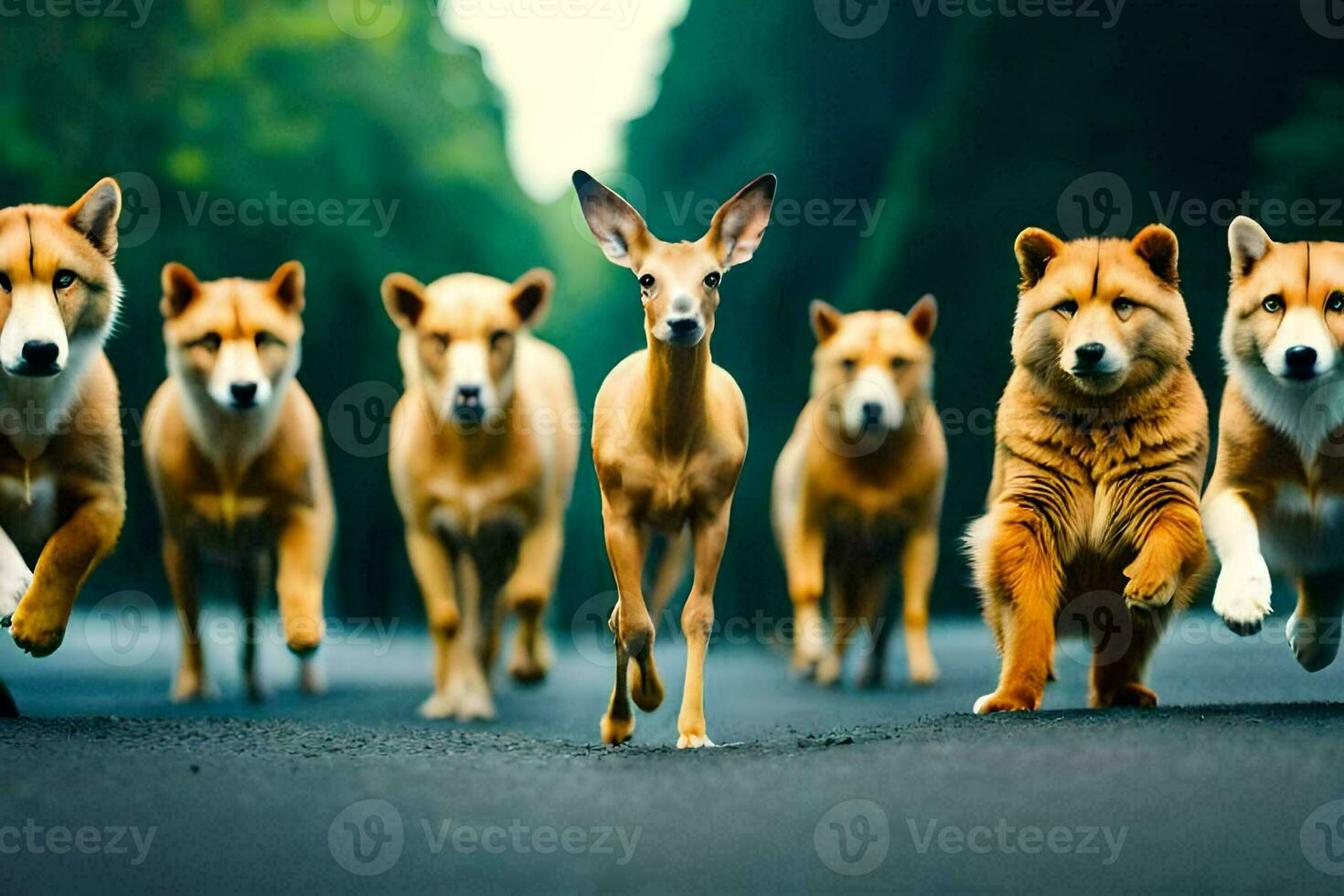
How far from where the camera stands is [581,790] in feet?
10.8

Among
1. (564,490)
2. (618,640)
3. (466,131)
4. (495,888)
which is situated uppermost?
Answer: (466,131)

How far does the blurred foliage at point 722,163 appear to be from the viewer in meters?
6.24

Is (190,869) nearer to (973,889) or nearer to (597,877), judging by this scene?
(597,877)

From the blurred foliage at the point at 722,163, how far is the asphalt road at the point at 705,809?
2.85 metres

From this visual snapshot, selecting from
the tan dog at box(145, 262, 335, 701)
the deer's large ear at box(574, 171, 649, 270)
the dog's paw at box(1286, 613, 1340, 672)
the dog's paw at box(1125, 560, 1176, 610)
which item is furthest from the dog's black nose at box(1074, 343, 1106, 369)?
the tan dog at box(145, 262, 335, 701)

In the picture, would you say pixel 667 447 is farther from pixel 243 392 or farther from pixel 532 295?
pixel 243 392

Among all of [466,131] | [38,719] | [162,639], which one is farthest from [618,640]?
[466,131]

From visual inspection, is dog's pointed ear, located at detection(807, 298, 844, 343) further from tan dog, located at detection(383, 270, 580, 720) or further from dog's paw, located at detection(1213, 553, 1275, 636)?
dog's paw, located at detection(1213, 553, 1275, 636)

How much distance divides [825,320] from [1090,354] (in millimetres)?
2219

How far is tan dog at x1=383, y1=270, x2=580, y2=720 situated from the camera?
539 centimetres

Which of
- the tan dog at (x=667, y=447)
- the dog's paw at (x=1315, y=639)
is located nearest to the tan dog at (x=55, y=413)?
the tan dog at (x=667, y=447)

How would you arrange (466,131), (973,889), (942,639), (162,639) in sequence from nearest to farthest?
(973,889) → (162,639) → (942,639) → (466,131)

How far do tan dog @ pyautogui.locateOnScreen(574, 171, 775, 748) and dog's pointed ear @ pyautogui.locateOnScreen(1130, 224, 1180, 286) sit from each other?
116 centimetres

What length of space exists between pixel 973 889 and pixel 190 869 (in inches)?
67.8
